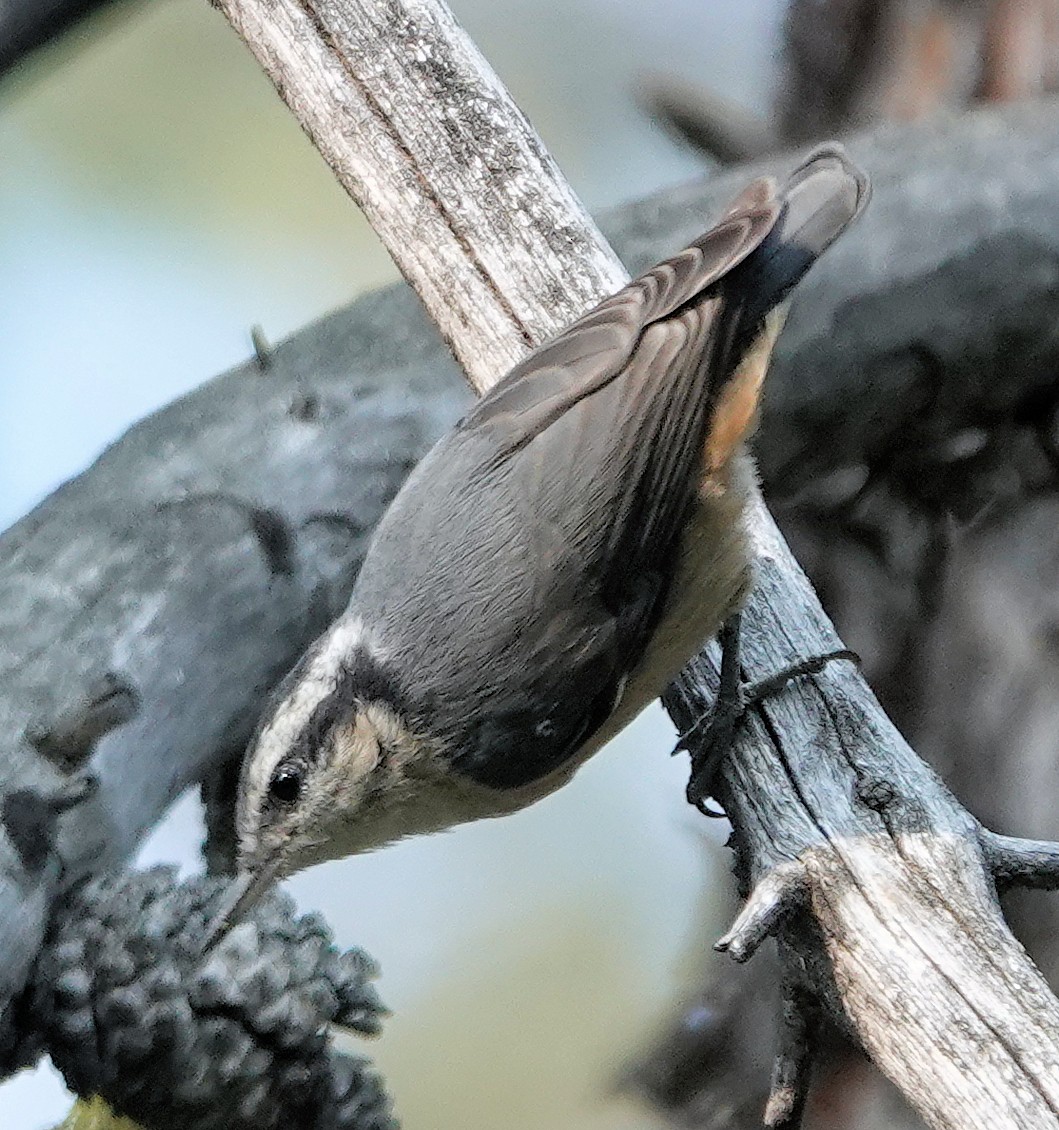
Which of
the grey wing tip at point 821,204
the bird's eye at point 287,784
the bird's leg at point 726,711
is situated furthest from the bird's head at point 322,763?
the grey wing tip at point 821,204

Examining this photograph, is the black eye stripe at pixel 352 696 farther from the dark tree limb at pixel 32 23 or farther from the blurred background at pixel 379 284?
the dark tree limb at pixel 32 23

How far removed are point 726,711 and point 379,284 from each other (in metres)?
1.23

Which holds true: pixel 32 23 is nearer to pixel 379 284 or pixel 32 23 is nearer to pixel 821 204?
pixel 379 284

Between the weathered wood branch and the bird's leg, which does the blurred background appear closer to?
the weathered wood branch

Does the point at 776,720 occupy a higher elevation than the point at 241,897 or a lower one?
lower

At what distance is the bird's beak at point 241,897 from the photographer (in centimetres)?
138

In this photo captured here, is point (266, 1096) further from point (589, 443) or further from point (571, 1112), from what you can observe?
point (571, 1112)

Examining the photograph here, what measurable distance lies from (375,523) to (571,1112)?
0.96 metres

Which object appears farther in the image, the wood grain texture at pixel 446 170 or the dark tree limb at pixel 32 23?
A: the dark tree limb at pixel 32 23

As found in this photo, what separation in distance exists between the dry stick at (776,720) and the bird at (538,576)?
109 millimetres

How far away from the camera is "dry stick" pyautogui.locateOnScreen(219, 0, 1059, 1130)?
1153 mm

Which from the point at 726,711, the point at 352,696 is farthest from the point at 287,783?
the point at 726,711

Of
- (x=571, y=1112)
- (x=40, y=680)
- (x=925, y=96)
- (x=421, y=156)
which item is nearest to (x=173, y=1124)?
(x=40, y=680)

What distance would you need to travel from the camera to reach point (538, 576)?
147 centimetres
